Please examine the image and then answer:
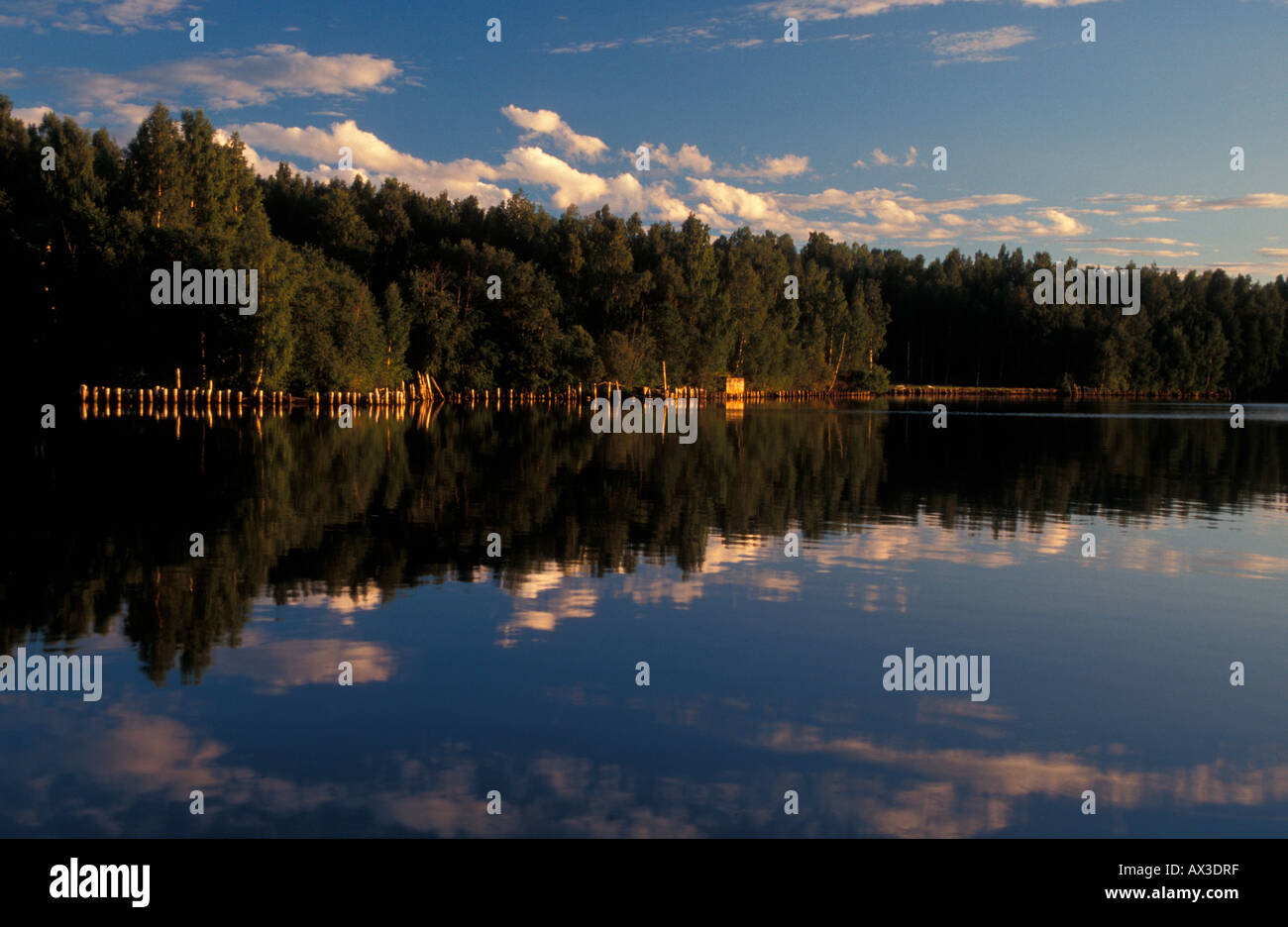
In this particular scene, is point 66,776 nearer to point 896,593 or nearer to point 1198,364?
point 896,593

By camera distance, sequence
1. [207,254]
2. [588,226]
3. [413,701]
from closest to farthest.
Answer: [413,701] < [207,254] < [588,226]

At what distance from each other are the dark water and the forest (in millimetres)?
53819

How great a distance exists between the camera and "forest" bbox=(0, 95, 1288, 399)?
79438 mm

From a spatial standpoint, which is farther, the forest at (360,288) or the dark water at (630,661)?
the forest at (360,288)

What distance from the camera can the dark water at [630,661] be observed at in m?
9.03

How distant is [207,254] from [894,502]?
6433 cm

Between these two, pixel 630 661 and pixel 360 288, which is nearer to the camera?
pixel 630 661

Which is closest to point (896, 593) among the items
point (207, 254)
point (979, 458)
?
point (979, 458)

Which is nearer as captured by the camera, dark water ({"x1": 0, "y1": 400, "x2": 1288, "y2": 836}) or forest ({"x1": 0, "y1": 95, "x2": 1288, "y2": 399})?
dark water ({"x1": 0, "y1": 400, "x2": 1288, "y2": 836})

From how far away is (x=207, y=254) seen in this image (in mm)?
77938

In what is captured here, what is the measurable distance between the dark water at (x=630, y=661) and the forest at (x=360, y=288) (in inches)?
2119

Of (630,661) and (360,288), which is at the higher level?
(360,288)

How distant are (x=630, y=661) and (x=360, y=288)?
269 feet

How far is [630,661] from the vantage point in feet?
43.9
